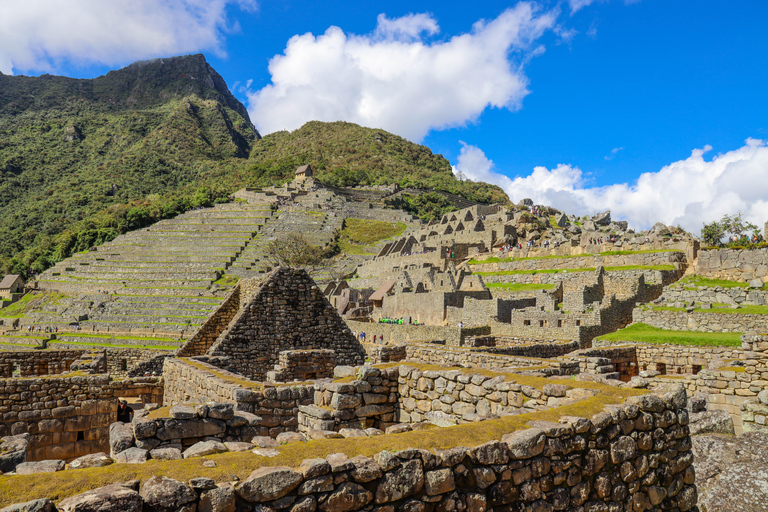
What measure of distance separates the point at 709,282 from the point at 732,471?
2348 centimetres

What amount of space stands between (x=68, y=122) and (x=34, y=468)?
225 m

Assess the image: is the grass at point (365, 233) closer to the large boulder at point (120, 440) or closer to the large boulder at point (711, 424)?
the large boulder at point (711, 424)

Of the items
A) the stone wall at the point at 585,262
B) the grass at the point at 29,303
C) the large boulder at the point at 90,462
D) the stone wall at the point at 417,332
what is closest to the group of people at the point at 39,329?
the grass at the point at 29,303

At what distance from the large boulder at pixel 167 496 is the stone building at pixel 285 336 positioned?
5532mm

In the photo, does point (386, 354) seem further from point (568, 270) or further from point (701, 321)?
point (568, 270)

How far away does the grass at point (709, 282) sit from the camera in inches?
910

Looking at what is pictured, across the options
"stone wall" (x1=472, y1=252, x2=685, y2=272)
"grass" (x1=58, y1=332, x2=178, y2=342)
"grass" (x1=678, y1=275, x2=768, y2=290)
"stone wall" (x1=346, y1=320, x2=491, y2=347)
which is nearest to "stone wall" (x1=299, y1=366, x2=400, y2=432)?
"stone wall" (x1=346, y1=320, x2=491, y2=347)

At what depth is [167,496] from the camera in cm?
242

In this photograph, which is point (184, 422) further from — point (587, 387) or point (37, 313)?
point (37, 313)

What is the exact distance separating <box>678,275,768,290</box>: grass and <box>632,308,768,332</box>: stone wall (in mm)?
5427

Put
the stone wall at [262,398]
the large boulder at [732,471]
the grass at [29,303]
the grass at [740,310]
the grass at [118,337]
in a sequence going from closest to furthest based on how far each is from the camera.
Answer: the large boulder at [732,471] < the stone wall at [262,398] < the grass at [740,310] < the grass at [118,337] < the grass at [29,303]

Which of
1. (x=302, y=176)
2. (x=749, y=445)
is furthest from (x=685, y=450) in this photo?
(x=302, y=176)

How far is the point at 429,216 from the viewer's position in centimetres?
9844

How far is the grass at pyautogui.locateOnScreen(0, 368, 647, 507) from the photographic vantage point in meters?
2.32
